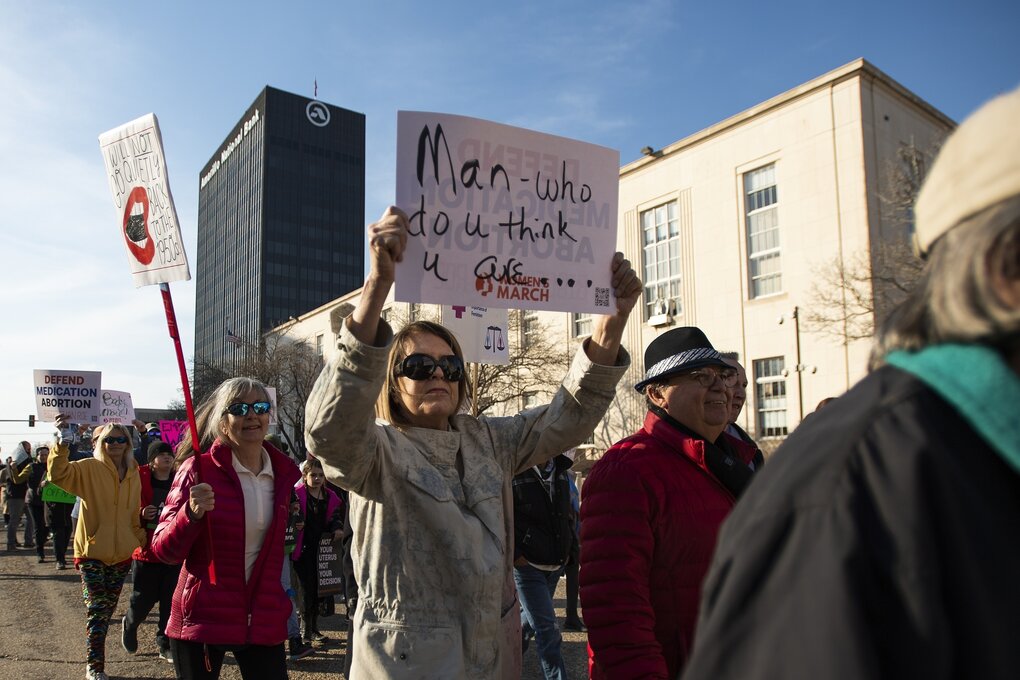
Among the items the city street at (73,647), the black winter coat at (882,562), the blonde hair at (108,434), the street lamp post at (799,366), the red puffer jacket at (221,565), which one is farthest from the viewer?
the street lamp post at (799,366)

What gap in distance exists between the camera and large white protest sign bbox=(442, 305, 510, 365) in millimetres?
8477

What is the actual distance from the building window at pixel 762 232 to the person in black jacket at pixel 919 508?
85.5ft

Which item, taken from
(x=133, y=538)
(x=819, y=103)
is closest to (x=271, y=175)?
(x=819, y=103)

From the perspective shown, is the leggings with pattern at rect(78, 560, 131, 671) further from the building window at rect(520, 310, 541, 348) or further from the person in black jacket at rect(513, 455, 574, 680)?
the building window at rect(520, 310, 541, 348)

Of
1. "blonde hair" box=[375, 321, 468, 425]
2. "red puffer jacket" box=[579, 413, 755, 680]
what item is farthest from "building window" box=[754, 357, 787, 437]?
"blonde hair" box=[375, 321, 468, 425]

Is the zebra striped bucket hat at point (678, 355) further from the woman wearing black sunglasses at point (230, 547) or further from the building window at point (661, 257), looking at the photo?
the building window at point (661, 257)

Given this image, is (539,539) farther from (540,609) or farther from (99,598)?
(99,598)

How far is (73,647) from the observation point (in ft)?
24.7

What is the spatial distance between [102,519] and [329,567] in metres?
2.19

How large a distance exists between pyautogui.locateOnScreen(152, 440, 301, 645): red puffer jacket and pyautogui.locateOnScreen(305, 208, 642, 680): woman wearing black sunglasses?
4.98ft

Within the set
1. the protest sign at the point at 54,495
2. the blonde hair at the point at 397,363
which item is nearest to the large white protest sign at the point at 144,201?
the blonde hair at the point at 397,363

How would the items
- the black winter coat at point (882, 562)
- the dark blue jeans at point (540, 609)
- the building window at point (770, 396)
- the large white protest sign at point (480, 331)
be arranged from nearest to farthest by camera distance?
the black winter coat at point (882, 562)
the dark blue jeans at point (540, 609)
the large white protest sign at point (480, 331)
the building window at point (770, 396)

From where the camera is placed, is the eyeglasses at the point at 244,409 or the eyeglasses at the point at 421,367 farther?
the eyeglasses at the point at 244,409

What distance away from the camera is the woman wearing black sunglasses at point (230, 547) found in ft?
12.6
